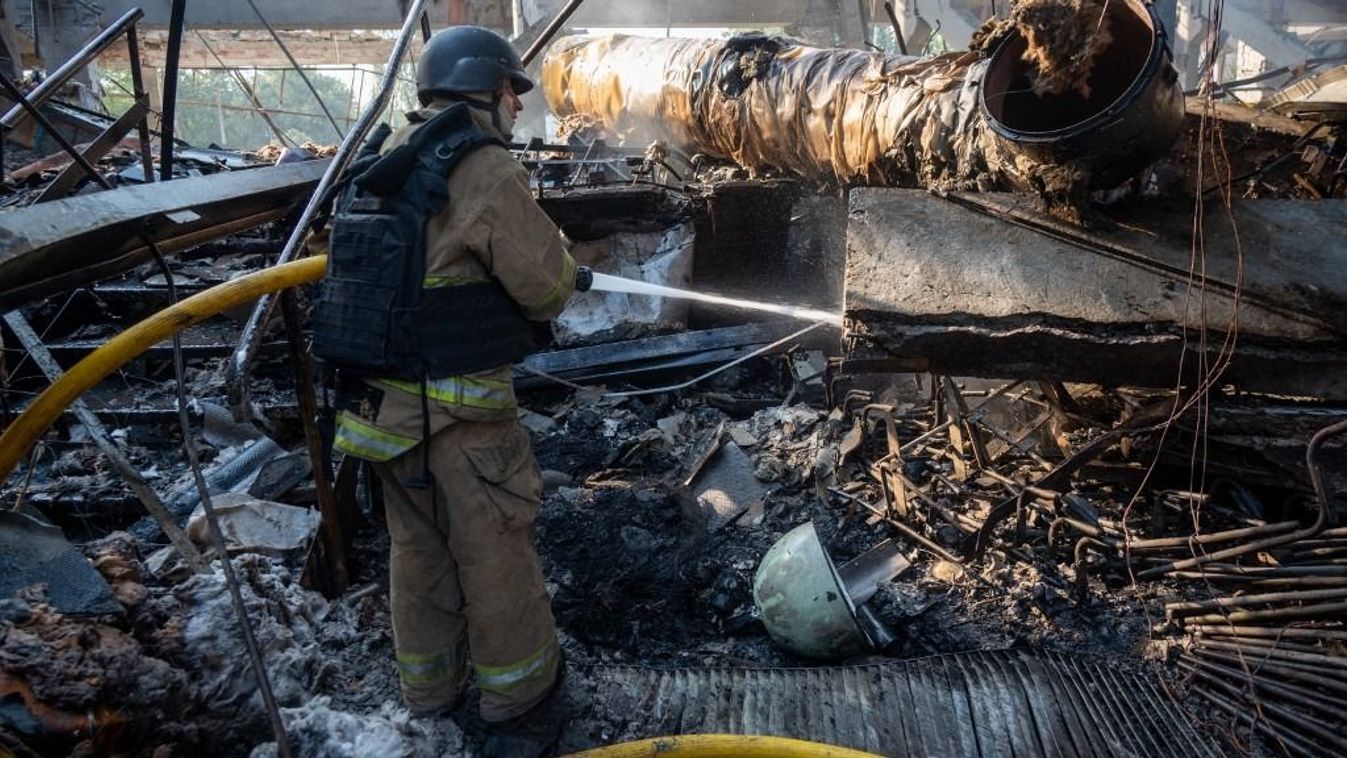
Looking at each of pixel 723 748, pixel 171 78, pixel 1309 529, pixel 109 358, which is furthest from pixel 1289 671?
pixel 171 78

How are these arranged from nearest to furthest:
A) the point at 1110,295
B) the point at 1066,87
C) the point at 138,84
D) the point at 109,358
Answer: the point at 109,358 < the point at 1110,295 < the point at 1066,87 < the point at 138,84

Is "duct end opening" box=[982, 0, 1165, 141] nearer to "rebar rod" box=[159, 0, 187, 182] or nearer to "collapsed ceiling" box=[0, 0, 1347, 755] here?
"collapsed ceiling" box=[0, 0, 1347, 755]

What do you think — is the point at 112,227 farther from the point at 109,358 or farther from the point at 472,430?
the point at 472,430

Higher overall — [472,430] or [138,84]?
[138,84]

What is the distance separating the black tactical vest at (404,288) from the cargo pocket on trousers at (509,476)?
260 mm

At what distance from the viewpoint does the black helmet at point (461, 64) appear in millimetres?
2666

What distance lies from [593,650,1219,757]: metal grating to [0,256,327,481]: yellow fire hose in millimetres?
1814

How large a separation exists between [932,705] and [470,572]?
1.62 metres

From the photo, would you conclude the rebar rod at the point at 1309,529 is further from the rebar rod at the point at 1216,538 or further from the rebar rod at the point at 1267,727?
the rebar rod at the point at 1267,727

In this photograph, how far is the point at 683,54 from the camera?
7.72 metres

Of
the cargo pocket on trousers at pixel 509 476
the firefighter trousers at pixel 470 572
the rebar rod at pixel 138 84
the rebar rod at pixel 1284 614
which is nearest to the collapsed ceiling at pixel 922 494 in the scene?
the rebar rod at pixel 1284 614

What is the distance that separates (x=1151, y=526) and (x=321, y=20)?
15129 millimetres

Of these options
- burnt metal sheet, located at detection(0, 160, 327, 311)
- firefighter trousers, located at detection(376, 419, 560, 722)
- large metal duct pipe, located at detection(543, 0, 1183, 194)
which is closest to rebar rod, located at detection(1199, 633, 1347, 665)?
large metal duct pipe, located at detection(543, 0, 1183, 194)

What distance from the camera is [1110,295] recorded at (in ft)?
10.1
